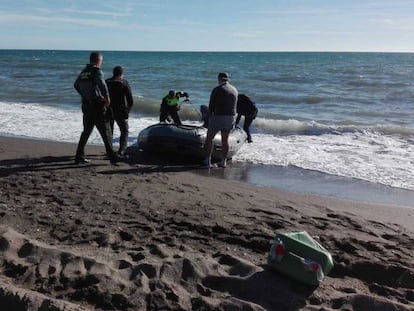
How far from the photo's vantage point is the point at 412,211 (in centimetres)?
698

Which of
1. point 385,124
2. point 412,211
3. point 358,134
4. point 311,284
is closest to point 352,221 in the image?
point 412,211

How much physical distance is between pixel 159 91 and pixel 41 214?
1960 centimetres

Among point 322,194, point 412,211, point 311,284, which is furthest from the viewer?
point 322,194

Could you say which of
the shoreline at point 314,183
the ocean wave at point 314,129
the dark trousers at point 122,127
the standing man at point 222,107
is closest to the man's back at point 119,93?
the dark trousers at point 122,127

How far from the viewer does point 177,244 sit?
4836mm

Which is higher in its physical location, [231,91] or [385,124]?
[231,91]

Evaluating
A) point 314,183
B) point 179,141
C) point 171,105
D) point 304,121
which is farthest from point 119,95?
point 304,121

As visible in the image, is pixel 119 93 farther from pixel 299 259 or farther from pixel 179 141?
pixel 299 259

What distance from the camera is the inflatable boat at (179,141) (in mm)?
9539

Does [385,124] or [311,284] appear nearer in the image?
[311,284]

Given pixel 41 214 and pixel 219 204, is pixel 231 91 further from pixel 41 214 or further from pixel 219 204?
pixel 41 214

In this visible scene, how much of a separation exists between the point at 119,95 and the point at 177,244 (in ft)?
15.3

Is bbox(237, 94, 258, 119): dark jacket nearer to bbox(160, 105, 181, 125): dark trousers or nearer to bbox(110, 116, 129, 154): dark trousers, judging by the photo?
bbox(160, 105, 181, 125): dark trousers

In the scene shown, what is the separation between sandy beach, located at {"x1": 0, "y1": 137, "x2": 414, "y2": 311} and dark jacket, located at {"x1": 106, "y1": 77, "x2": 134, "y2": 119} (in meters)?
1.46
